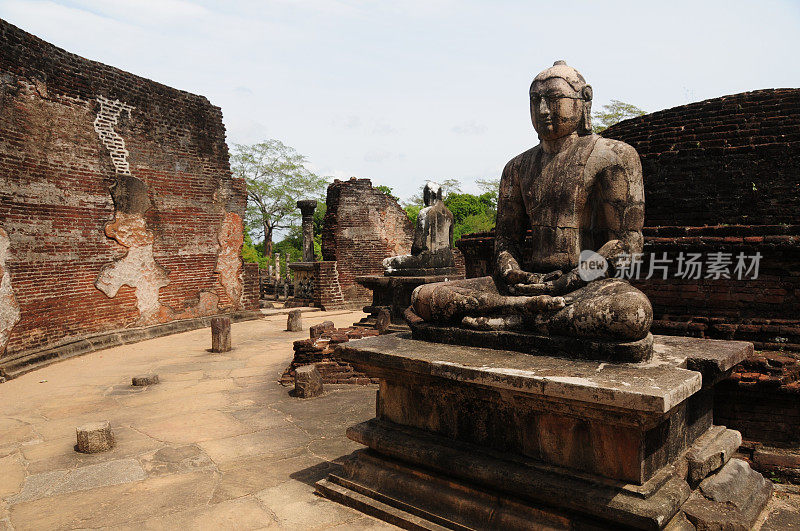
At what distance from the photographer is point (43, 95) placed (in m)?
7.75

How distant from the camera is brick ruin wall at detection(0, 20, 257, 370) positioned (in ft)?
23.8

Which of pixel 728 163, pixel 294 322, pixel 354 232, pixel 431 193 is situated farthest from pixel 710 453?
pixel 354 232

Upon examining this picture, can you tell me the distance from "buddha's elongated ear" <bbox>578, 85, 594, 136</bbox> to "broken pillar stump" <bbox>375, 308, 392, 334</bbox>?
4.65 m

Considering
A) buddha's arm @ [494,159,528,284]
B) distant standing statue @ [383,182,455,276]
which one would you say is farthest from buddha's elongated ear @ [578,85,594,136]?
distant standing statue @ [383,182,455,276]

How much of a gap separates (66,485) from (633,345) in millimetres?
3350

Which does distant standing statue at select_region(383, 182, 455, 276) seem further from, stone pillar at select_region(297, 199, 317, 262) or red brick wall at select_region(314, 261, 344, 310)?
stone pillar at select_region(297, 199, 317, 262)

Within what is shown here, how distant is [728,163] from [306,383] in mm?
5028

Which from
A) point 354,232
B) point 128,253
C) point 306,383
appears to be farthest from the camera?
point 354,232

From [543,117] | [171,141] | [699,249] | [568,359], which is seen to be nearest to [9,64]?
[171,141]

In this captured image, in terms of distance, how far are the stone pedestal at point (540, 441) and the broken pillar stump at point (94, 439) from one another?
178 cm

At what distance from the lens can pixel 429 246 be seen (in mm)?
8477

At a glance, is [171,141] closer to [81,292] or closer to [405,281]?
[81,292]

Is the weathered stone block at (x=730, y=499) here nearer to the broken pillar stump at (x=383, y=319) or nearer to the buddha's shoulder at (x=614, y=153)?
the buddha's shoulder at (x=614, y=153)

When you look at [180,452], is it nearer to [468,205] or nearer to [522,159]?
[522,159]
